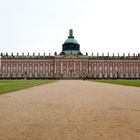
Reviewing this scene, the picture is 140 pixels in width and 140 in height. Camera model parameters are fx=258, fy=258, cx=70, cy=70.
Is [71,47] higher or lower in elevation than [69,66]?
higher

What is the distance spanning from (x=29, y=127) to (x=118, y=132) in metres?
1.99

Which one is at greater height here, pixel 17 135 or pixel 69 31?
pixel 69 31

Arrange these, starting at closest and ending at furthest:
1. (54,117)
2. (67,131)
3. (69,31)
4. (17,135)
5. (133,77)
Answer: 1. (17,135)
2. (67,131)
3. (54,117)
4. (133,77)
5. (69,31)

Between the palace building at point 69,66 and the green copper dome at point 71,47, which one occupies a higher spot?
the green copper dome at point 71,47

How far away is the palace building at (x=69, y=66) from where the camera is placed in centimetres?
8969

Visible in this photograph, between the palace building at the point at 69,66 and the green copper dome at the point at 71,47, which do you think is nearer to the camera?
the palace building at the point at 69,66

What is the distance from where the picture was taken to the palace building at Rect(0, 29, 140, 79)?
89.7m

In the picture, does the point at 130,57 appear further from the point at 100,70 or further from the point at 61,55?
the point at 61,55

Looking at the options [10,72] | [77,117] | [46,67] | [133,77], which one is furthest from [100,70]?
[77,117]

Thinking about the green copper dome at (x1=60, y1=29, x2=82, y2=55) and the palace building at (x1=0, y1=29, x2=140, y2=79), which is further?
the green copper dome at (x1=60, y1=29, x2=82, y2=55)

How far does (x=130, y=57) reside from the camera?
91.1 m

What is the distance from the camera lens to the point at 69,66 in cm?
8988

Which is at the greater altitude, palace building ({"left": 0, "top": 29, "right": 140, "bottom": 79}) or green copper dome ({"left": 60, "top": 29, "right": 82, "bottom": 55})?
green copper dome ({"left": 60, "top": 29, "right": 82, "bottom": 55})

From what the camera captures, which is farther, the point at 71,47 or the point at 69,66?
the point at 71,47
